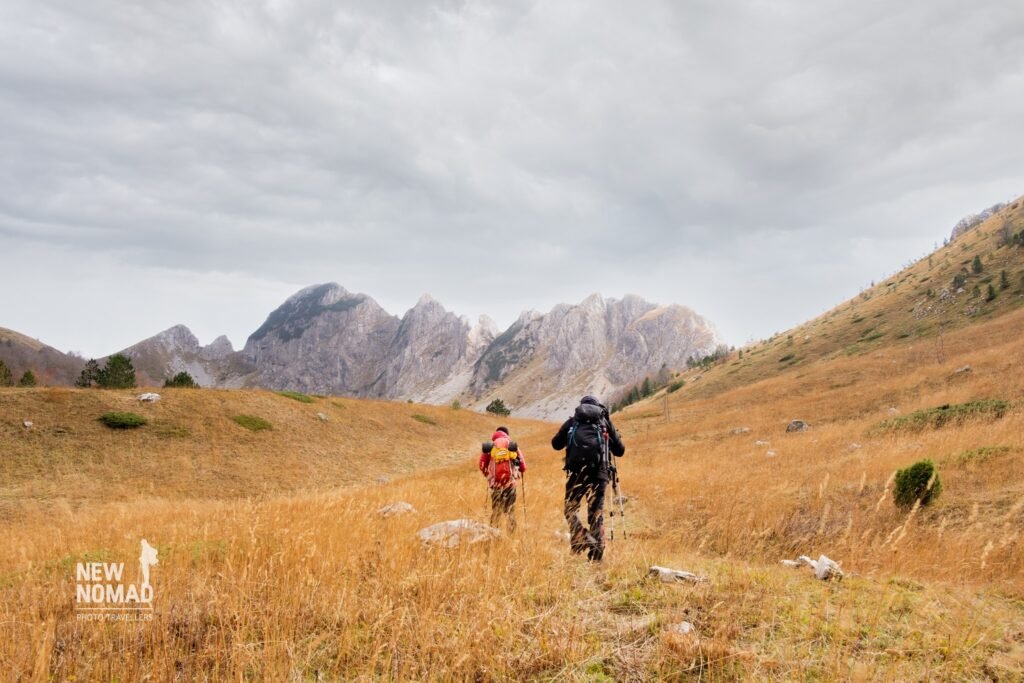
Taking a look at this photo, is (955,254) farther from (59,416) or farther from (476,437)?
(59,416)

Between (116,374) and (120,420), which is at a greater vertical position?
(116,374)

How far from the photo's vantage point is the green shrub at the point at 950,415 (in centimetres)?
1706

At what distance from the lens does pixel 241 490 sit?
2420 cm

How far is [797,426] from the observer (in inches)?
1043

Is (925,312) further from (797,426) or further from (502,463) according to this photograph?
(502,463)

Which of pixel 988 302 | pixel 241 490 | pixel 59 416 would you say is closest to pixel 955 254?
pixel 988 302

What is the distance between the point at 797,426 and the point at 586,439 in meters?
24.5

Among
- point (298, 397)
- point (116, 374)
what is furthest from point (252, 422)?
point (116, 374)

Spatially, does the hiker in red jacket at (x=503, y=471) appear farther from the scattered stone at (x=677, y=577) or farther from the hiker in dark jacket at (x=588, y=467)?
the scattered stone at (x=677, y=577)

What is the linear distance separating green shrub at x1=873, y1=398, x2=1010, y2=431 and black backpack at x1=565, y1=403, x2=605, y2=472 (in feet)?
58.6

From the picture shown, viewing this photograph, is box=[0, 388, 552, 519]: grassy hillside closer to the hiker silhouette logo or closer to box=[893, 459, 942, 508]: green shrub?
the hiker silhouette logo

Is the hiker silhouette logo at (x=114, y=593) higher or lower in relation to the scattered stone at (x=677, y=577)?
higher

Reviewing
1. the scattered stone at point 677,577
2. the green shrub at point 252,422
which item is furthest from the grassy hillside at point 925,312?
the green shrub at point 252,422

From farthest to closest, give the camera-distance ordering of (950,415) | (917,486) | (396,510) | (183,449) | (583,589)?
(183,449) → (950,415) → (917,486) → (396,510) → (583,589)
